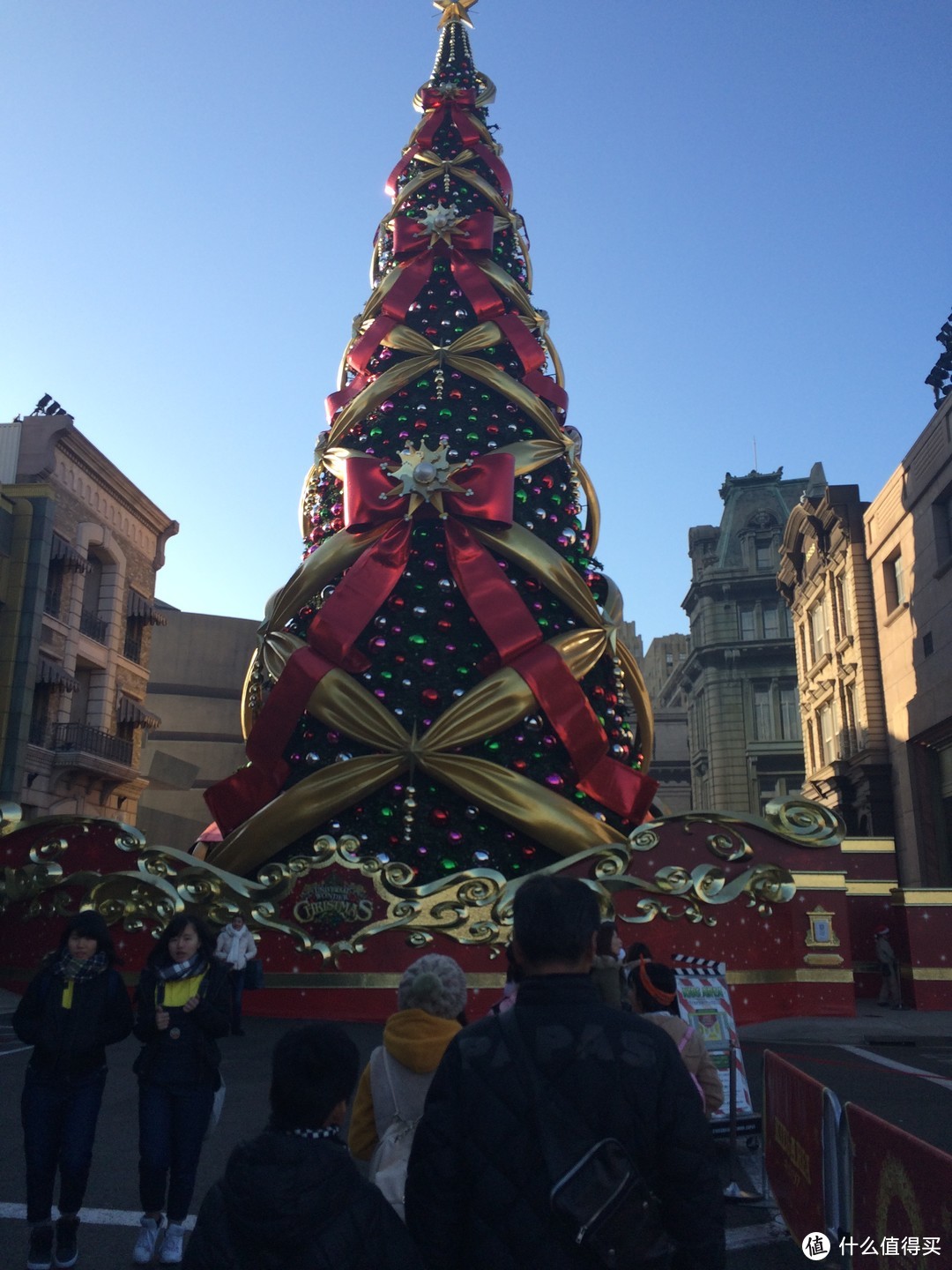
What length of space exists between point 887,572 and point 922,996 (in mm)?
15931

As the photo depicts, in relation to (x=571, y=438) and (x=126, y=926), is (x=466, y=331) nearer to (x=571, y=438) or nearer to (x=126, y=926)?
(x=571, y=438)

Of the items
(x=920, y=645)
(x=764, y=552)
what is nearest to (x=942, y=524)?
(x=920, y=645)

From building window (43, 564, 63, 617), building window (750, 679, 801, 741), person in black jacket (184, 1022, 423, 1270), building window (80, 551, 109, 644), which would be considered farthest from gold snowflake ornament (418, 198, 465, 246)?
building window (750, 679, 801, 741)

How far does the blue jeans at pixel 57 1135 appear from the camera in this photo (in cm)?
399

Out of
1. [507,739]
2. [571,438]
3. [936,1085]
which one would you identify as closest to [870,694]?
[571,438]

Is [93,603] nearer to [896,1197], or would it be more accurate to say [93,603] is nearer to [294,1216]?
[896,1197]

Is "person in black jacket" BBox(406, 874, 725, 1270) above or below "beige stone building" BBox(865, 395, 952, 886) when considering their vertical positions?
below

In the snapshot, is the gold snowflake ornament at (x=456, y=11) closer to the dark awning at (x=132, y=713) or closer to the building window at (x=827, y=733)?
the dark awning at (x=132, y=713)

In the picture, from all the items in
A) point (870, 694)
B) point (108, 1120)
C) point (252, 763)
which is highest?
point (870, 694)

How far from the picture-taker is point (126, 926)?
36.6 feet

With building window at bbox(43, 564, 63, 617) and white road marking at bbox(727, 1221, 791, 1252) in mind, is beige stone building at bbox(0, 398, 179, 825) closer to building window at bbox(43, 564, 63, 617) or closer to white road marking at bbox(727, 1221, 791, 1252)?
building window at bbox(43, 564, 63, 617)

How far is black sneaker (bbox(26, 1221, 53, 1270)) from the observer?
12.7ft

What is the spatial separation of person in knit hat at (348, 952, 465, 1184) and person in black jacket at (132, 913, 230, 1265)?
127cm

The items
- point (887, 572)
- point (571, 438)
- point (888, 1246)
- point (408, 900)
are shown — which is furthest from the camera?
point (887, 572)
